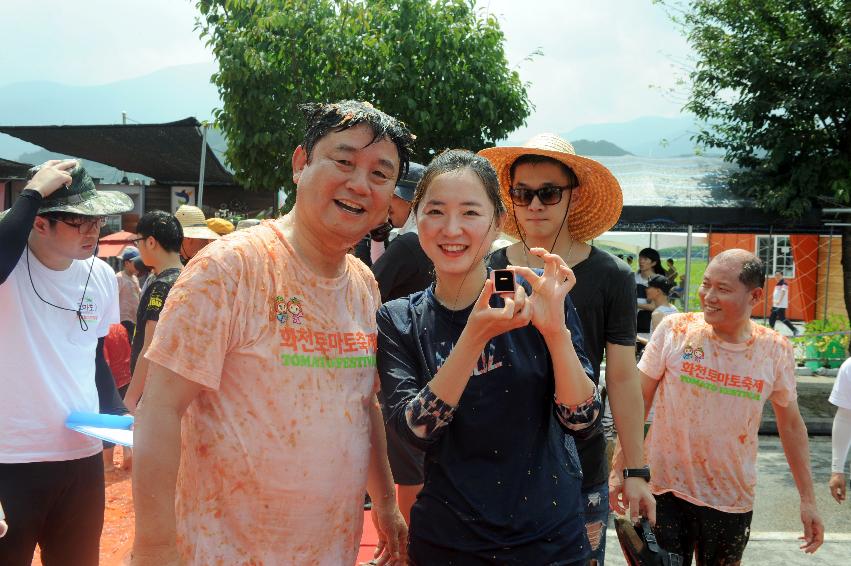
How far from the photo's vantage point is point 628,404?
2.70 m

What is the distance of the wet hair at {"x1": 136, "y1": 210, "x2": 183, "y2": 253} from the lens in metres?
4.95

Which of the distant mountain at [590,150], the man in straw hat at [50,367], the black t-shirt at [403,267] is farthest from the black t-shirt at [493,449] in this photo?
the man in straw hat at [50,367]

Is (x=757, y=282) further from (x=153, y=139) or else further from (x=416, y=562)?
(x=153, y=139)

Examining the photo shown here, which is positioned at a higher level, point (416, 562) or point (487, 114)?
point (487, 114)

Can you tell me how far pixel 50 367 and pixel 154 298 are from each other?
5.67ft

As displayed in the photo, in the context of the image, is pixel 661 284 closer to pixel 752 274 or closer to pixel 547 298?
pixel 752 274

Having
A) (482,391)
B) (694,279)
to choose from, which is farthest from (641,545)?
(694,279)

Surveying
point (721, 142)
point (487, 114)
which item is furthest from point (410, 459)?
point (721, 142)

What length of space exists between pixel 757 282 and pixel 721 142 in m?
9.70

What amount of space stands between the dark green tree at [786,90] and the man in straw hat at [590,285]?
31.4 ft

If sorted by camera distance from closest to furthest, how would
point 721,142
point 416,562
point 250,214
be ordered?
point 416,562 → point 721,142 → point 250,214

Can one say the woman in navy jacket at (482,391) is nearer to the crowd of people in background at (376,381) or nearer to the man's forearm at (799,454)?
the crowd of people in background at (376,381)

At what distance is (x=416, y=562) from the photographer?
179cm

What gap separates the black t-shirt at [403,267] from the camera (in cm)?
Result: 324
